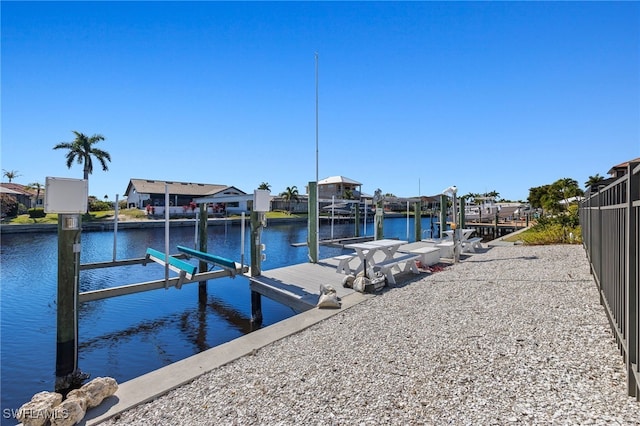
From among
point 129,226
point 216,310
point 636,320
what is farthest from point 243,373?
point 129,226

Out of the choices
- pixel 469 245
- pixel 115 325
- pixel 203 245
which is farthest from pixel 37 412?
pixel 469 245

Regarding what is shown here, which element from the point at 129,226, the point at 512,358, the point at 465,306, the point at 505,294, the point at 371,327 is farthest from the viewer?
the point at 129,226

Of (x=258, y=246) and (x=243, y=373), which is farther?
(x=258, y=246)

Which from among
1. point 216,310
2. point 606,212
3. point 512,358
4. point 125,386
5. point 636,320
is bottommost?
point 216,310

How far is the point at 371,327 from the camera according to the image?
477cm

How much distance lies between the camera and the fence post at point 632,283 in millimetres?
2500

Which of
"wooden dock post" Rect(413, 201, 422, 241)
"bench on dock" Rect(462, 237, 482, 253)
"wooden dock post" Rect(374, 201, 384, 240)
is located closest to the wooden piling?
"wooden dock post" Rect(374, 201, 384, 240)

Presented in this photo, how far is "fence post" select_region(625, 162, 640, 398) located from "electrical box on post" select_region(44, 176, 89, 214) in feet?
19.6

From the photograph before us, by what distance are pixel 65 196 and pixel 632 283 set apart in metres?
6.31

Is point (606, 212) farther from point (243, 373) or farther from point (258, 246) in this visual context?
point (258, 246)

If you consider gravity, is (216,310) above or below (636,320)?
below

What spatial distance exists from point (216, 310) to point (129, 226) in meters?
27.8

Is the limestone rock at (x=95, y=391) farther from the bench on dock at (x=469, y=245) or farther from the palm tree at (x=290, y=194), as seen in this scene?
the palm tree at (x=290, y=194)

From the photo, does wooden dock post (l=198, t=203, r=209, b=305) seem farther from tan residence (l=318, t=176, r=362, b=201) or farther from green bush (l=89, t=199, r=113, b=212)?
tan residence (l=318, t=176, r=362, b=201)
